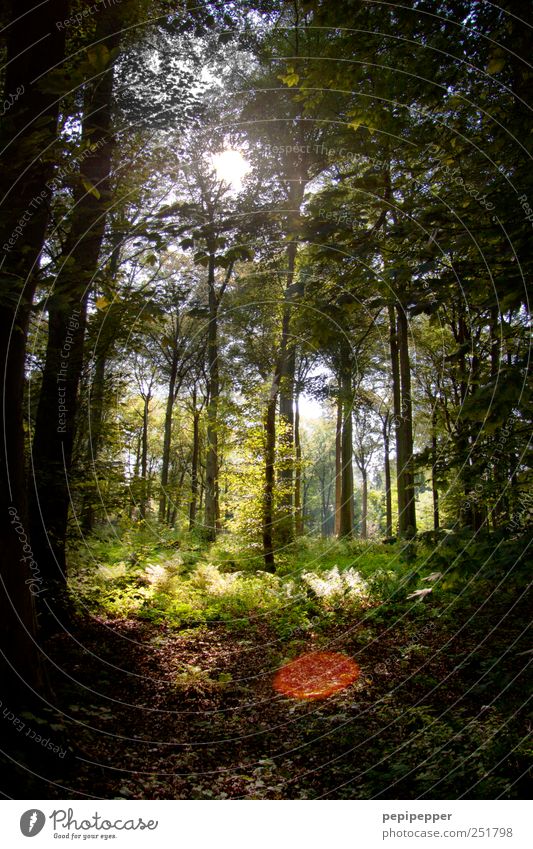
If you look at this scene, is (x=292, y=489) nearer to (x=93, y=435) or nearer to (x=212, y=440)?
(x=93, y=435)

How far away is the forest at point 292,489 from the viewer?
453 centimetres

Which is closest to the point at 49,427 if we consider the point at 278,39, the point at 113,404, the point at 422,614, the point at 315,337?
the point at 113,404

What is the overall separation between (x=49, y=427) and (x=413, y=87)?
22.4ft

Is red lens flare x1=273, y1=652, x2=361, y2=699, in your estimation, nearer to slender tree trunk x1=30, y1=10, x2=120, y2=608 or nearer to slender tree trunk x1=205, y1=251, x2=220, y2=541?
slender tree trunk x1=30, y1=10, x2=120, y2=608

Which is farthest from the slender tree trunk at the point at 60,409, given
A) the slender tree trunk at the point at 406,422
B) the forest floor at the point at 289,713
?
the slender tree trunk at the point at 406,422

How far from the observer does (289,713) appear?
662cm

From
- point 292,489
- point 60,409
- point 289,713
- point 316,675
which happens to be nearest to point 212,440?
point 292,489

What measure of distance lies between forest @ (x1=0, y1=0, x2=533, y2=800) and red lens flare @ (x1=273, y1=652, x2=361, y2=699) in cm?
5

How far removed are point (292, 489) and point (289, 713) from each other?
7.79 metres

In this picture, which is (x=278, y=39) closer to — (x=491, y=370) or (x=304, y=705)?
(x=491, y=370)

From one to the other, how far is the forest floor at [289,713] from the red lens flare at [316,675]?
185 mm

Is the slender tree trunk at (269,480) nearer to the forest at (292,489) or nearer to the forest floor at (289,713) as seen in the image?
the forest at (292,489)

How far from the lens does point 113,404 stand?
9.55 metres
